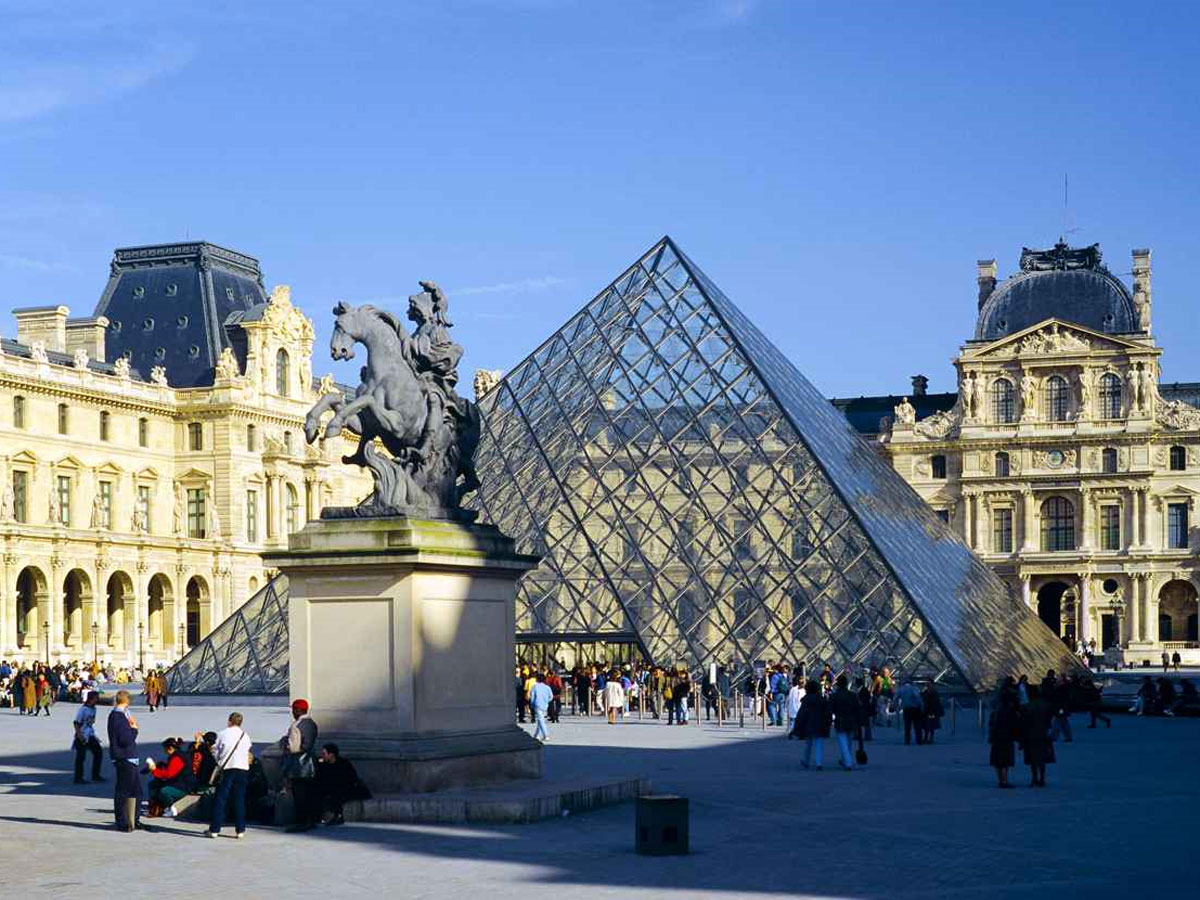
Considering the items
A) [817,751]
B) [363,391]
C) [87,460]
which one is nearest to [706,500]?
[817,751]

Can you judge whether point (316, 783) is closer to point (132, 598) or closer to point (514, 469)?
point (514, 469)

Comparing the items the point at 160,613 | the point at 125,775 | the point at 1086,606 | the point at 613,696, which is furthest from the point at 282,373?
the point at 125,775

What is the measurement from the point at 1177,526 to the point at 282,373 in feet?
132

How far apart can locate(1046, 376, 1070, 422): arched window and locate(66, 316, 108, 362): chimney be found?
137ft

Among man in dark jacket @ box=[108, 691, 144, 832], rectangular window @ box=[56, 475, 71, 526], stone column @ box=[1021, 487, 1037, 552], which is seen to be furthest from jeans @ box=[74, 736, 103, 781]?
stone column @ box=[1021, 487, 1037, 552]

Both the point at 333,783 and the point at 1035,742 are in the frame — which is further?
the point at 1035,742

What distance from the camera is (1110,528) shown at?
285ft

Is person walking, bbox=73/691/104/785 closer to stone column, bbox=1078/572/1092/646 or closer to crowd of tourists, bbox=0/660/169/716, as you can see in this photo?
crowd of tourists, bbox=0/660/169/716

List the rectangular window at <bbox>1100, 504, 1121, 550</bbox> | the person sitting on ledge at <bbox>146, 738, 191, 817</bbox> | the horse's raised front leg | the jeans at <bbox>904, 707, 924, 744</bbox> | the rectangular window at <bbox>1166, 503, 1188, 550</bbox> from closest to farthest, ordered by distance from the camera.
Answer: the horse's raised front leg → the person sitting on ledge at <bbox>146, 738, 191, 817</bbox> → the jeans at <bbox>904, 707, 924, 744</bbox> → the rectangular window at <bbox>1166, 503, 1188, 550</bbox> → the rectangular window at <bbox>1100, 504, 1121, 550</bbox>

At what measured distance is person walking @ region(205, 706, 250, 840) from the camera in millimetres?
14531

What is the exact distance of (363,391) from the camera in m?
16.2

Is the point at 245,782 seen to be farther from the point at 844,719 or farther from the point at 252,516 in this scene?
the point at 252,516

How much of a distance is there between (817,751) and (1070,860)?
27.6 ft

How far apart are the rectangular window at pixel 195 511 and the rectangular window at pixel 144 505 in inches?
86.3
